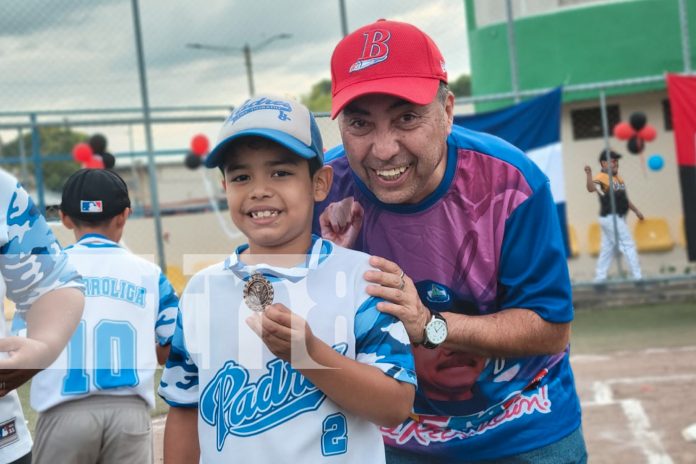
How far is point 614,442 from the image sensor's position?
5.74 meters

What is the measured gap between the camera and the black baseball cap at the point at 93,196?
387 centimetres

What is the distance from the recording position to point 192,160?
9.55 metres

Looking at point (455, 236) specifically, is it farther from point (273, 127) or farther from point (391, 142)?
point (273, 127)

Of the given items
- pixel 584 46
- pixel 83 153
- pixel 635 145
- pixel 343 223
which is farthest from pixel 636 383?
pixel 584 46

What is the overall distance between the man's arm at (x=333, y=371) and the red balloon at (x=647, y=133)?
994cm

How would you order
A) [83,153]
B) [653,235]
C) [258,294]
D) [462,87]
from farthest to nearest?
1. [462,87]
2. [653,235]
3. [83,153]
4. [258,294]

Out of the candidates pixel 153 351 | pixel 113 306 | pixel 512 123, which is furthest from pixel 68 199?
pixel 512 123

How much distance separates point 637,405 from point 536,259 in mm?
4484

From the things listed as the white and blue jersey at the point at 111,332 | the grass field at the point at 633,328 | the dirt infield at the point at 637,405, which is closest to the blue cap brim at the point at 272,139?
the white and blue jersey at the point at 111,332

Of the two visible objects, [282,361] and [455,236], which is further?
[455,236]

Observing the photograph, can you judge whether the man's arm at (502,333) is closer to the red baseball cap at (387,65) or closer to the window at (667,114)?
the red baseball cap at (387,65)

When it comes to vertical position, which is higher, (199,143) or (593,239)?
(199,143)

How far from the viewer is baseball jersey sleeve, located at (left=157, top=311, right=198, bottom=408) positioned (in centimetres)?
224

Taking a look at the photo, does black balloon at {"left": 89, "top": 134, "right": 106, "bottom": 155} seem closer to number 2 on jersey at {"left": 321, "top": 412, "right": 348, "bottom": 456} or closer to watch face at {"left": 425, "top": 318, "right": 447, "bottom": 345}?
watch face at {"left": 425, "top": 318, "right": 447, "bottom": 345}
